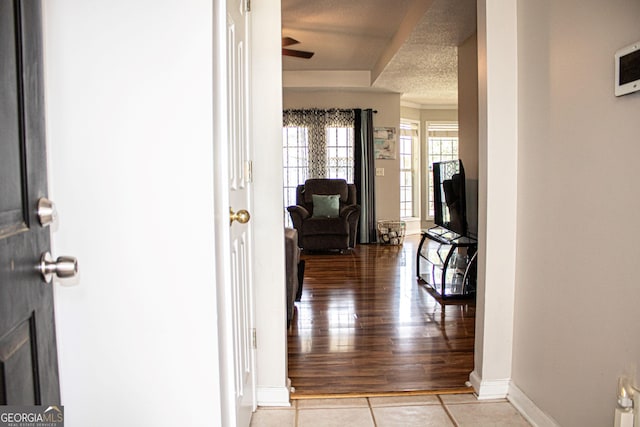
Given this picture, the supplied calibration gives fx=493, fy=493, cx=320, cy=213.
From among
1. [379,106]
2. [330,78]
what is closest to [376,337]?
[330,78]

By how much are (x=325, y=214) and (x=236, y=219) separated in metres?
5.62

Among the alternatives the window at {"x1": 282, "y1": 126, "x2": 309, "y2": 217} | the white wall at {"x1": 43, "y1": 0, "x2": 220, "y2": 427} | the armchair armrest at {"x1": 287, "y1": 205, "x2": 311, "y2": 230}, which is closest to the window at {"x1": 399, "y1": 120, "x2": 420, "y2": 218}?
the window at {"x1": 282, "y1": 126, "x2": 309, "y2": 217}

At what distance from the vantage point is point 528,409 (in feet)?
6.91

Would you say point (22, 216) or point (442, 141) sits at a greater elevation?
point (442, 141)

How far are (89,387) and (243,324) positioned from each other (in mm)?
698

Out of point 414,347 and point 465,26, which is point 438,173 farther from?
point 414,347

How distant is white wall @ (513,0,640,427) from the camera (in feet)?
4.91

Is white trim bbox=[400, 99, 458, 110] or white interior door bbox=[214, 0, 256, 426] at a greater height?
white trim bbox=[400, 99, 458, 110]

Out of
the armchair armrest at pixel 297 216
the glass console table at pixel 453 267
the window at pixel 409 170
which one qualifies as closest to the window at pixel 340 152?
the window at pixel 409 170

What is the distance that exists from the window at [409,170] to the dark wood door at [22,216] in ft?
27.2

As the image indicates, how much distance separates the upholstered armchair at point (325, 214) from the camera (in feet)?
22.6

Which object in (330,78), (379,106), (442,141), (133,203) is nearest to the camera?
(133,203)

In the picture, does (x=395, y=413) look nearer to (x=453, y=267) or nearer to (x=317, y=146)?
(x=453, y=267)

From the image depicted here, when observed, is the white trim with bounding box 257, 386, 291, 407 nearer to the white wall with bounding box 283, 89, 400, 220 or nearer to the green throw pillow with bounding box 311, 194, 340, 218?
the green throw pillow with bounding box 311, 194, 340, 218
